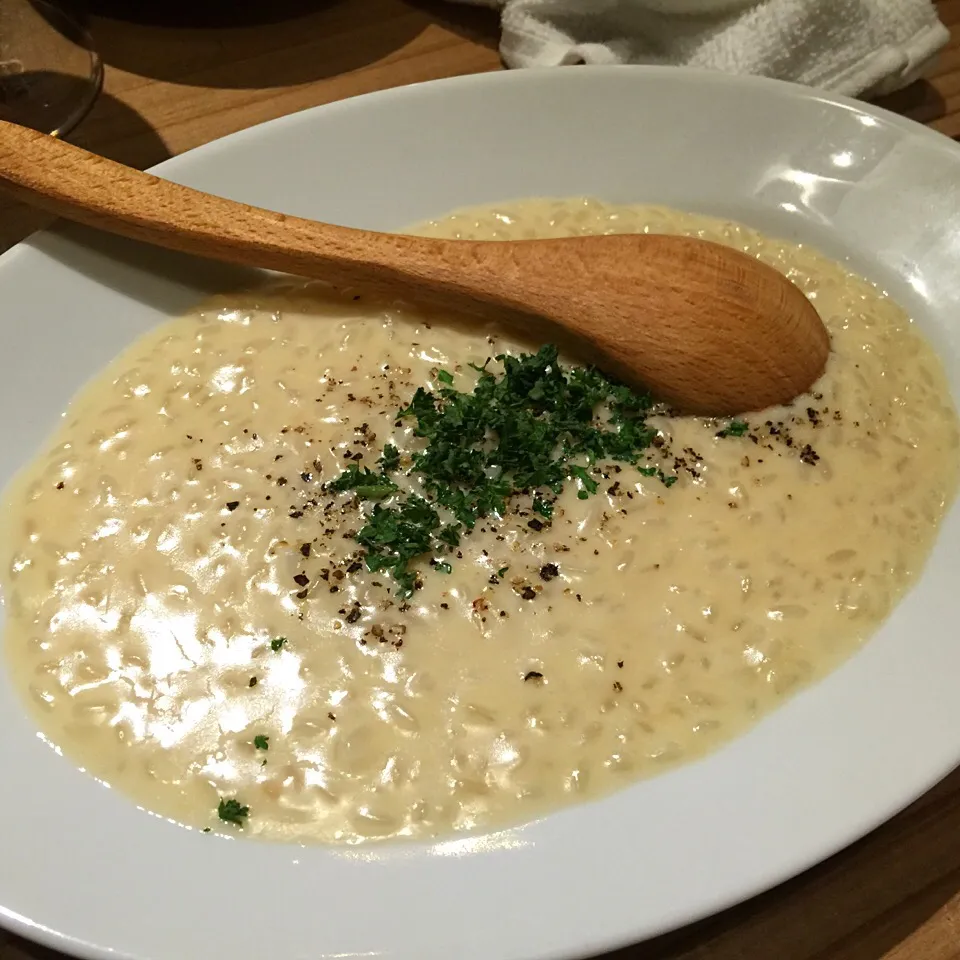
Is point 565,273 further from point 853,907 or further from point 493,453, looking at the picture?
point 853,907

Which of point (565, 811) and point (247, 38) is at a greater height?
point (247, 38)

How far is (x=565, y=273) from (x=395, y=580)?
54cm

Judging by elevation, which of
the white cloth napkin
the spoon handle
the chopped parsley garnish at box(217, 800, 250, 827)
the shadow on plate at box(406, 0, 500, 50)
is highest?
the white cloth napkin

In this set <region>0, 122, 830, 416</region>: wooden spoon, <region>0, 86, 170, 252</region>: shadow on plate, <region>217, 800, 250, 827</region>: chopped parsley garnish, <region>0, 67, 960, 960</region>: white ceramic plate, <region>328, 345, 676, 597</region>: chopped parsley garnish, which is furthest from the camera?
<region>0, 86, 170, 252</region>: shadow on plate

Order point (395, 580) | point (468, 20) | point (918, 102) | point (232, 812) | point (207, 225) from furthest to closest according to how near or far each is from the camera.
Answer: point (468, 20), point (918, 102), point (207, 225), point (395, 580), point (232, 812)

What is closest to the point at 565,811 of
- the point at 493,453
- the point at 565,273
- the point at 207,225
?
the point at 493,453

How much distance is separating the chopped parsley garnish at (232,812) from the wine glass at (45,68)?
1.28 m

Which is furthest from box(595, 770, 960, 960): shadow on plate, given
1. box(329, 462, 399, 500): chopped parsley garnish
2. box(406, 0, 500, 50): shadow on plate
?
box(406, 0, 500, 50): shadow on plate

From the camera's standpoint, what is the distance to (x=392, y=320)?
1.47m

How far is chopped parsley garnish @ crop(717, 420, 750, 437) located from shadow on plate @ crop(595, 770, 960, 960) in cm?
56

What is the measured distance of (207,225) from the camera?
137 centimetres

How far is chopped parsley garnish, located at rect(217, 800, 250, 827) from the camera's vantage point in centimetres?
104

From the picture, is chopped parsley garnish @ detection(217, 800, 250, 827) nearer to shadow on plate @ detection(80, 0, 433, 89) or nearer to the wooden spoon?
the wooden spoon

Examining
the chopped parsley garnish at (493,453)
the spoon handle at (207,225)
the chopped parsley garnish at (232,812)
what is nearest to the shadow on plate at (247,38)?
the spoon handle at (207,225)
